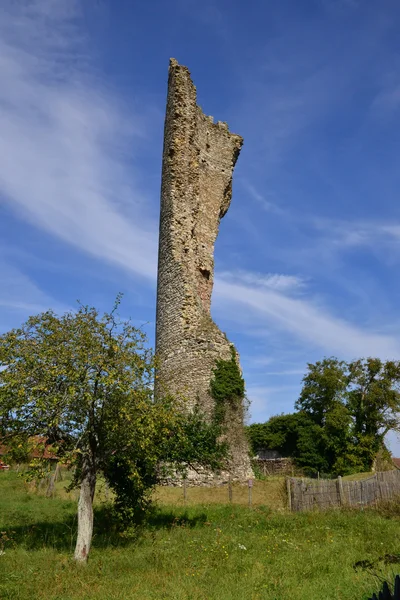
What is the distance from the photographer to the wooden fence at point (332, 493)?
16.4 meters

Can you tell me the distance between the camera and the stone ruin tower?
20.1 m

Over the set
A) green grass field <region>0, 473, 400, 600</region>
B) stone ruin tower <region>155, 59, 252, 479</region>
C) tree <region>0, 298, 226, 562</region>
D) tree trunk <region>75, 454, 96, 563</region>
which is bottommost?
green grass field <region>0, 473, 400, 600</region>

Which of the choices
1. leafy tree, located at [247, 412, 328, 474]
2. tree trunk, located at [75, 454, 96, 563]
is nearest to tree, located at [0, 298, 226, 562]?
tree trunk, located at [75, 454, 96, 563]

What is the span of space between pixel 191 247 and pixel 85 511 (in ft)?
45.9

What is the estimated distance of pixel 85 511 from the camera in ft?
34.2

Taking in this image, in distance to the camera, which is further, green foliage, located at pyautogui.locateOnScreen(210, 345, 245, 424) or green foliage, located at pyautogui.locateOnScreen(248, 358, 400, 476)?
green foliage, located at pyautogui.locateOnScreen(248, 358, 400, 476)

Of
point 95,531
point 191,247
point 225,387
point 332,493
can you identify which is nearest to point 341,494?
point 332,493

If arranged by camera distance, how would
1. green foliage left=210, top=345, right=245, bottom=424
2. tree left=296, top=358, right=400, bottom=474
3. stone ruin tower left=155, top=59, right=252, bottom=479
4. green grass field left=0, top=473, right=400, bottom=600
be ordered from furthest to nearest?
tree left=296, top=358, right=400, bottom=474
stone ruin tower left=155, top=59, right=252, bottom=479
green foliage left=210, top=345, right=245, bottom=424
green grass field left=0, top=473, right=400, bottom=600

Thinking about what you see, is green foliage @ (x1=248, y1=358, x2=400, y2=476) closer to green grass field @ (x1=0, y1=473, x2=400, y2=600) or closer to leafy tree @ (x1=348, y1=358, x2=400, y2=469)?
leafy tree @ (x1=348, y1=358, x2=400, y2=469)

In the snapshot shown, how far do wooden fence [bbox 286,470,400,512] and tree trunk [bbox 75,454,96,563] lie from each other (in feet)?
27.1

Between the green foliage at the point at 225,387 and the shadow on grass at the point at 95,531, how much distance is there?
5.14 m

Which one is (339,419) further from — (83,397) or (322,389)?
(83,397)

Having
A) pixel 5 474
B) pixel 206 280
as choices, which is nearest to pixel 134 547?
pixel 206 280

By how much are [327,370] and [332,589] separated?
32.0 meters
